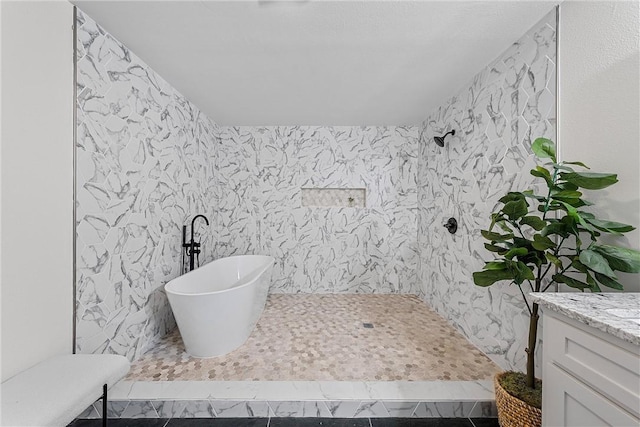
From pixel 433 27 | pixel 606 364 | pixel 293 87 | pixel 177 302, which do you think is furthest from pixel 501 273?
pixel 293 87

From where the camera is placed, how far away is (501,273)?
121 cm

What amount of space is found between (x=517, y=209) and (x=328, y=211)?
246cm

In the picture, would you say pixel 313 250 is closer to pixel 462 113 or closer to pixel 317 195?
pixel 317 195

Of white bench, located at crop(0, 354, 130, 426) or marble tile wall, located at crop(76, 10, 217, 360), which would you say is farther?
marble tile wall, located at crop(76, 10, 217, 360)

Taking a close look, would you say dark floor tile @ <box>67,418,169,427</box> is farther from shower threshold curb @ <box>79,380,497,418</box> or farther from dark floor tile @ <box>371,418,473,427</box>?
dark floor tile @ <box>371,418,473,427</box>

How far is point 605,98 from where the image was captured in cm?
119

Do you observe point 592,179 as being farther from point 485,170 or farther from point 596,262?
point 485,170

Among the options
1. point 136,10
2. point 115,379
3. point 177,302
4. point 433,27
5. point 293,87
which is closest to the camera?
point 115,379

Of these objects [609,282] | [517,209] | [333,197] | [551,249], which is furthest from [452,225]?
[333,197]

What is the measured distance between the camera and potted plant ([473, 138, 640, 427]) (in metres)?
0.96

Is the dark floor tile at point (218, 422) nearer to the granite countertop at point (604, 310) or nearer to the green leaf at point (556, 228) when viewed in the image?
the granite countertop at point (604, 310)

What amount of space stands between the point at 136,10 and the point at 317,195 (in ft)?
8.19

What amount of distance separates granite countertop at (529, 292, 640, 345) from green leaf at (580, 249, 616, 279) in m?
0.09

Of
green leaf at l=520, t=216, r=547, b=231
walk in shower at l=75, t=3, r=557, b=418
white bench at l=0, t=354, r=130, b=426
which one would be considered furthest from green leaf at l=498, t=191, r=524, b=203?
white bench at l=0, t=354, r=130, b=426
